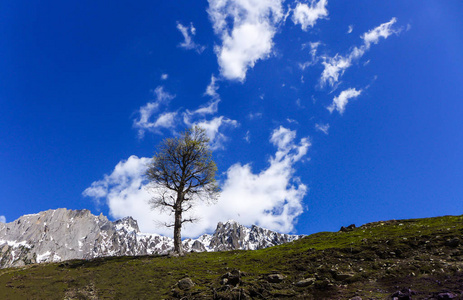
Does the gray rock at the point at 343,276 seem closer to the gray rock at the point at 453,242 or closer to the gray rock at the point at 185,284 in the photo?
the gray rock at the point at 453,242

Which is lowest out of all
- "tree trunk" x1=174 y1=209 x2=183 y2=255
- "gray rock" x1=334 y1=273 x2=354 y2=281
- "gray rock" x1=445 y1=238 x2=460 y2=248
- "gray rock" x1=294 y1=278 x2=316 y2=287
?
"gray rock" x1=294 y1=278 x2=316 y2=287

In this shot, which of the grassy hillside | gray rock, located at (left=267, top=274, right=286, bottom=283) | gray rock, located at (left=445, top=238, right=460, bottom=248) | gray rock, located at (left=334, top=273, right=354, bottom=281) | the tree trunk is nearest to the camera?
the grassy hillside

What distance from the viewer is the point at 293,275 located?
15.3m

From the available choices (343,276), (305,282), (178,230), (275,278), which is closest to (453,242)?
(343,276)

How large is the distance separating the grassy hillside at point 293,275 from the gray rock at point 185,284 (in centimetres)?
10

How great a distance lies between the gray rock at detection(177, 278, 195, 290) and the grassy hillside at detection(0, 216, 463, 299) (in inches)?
3.8

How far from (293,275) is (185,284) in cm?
645

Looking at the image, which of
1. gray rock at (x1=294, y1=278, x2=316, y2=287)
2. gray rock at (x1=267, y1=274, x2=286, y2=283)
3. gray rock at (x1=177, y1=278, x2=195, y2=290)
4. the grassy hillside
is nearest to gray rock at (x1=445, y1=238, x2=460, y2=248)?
the grassy hillside

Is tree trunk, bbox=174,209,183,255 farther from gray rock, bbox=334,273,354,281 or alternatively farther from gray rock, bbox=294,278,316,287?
gray rock, bbox=334,273,354,281

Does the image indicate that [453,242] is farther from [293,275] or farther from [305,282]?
[293,275]

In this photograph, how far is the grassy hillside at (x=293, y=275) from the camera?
12.3 m

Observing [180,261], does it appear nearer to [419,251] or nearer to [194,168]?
[194,168]

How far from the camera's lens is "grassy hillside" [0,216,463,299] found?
12.3m

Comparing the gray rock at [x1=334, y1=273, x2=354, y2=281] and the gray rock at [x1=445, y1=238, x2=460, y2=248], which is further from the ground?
the gray rock at [x1=445, y1=238, x2=460, y2=248]
